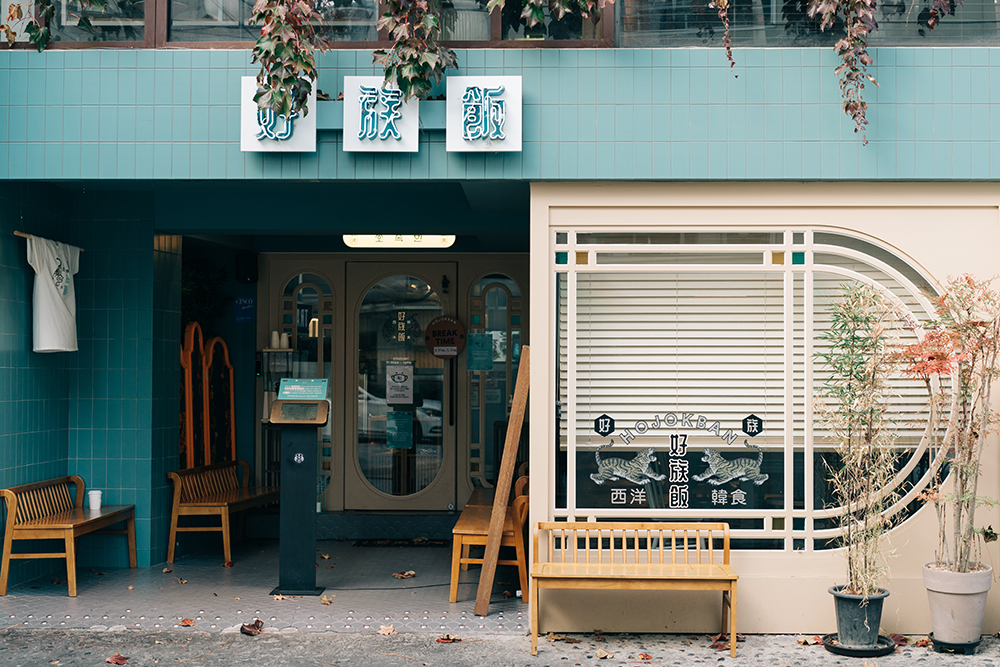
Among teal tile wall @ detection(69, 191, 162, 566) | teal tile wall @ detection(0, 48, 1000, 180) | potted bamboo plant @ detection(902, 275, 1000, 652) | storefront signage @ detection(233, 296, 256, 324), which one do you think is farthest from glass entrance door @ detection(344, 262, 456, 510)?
potted bamboo plant @ detection(902, 275, 1000, 652)

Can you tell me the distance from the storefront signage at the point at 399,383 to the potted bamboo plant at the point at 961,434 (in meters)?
4.83

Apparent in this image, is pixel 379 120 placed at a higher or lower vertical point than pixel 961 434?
higher

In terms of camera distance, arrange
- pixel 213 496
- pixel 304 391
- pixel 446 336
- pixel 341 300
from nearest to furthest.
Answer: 1. pixel 304 391
2. pixel 213 496
3. pixel 446 336
4. pixel 341 300

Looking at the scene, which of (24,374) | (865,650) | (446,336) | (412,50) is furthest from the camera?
(446,336)

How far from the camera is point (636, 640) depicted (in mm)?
5266

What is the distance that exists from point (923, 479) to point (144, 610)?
203 inches

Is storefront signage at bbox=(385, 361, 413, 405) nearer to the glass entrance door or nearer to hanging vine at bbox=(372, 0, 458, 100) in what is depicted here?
the glass entrance door

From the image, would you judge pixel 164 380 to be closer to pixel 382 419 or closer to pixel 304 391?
pixel 304 391

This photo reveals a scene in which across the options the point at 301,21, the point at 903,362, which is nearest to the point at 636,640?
the point at 903,362

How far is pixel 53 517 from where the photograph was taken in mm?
6289

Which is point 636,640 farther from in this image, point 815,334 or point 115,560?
point 115,560

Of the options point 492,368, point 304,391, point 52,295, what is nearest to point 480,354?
point 492,368

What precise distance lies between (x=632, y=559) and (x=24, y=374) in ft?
14.9

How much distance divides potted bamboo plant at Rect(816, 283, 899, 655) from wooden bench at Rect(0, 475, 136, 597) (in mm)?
5062
